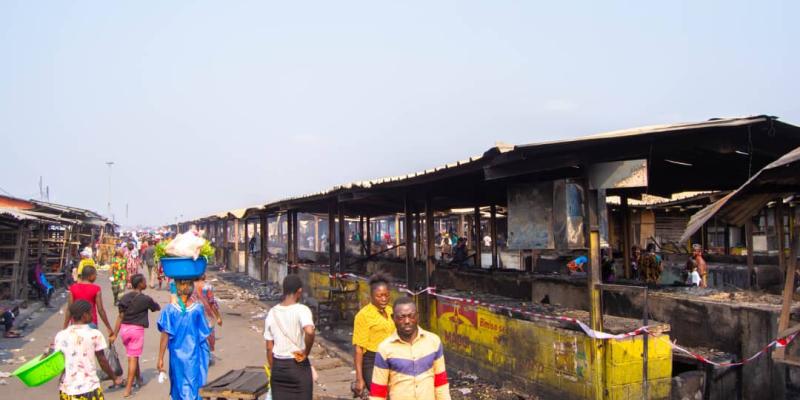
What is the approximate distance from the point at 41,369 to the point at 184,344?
1267 millimetres

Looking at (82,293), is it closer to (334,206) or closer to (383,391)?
(383,391)

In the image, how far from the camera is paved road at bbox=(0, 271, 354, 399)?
8172 mm

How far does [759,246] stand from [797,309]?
1627 centimetres

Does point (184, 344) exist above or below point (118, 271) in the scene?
below

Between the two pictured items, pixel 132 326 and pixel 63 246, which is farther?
pixel 63 246

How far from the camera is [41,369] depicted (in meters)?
5.06

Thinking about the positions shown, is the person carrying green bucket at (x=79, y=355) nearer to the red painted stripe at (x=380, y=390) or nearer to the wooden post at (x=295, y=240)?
the red painted stripe at (x=380, y=390)

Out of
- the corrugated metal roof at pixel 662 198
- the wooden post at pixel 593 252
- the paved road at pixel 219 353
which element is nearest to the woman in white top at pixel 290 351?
the paved road at pixel 219 353

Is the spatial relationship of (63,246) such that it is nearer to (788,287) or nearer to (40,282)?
(40,282)

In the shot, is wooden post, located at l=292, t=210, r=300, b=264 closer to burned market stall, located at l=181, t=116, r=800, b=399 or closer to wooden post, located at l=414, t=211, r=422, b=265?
wooden post, located at l=414, t=211, r=422, b=265

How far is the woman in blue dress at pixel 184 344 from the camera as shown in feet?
19.1

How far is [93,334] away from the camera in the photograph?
5.35 m

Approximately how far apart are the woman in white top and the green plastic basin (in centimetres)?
194

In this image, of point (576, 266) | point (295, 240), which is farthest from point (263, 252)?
point (576, 266)
